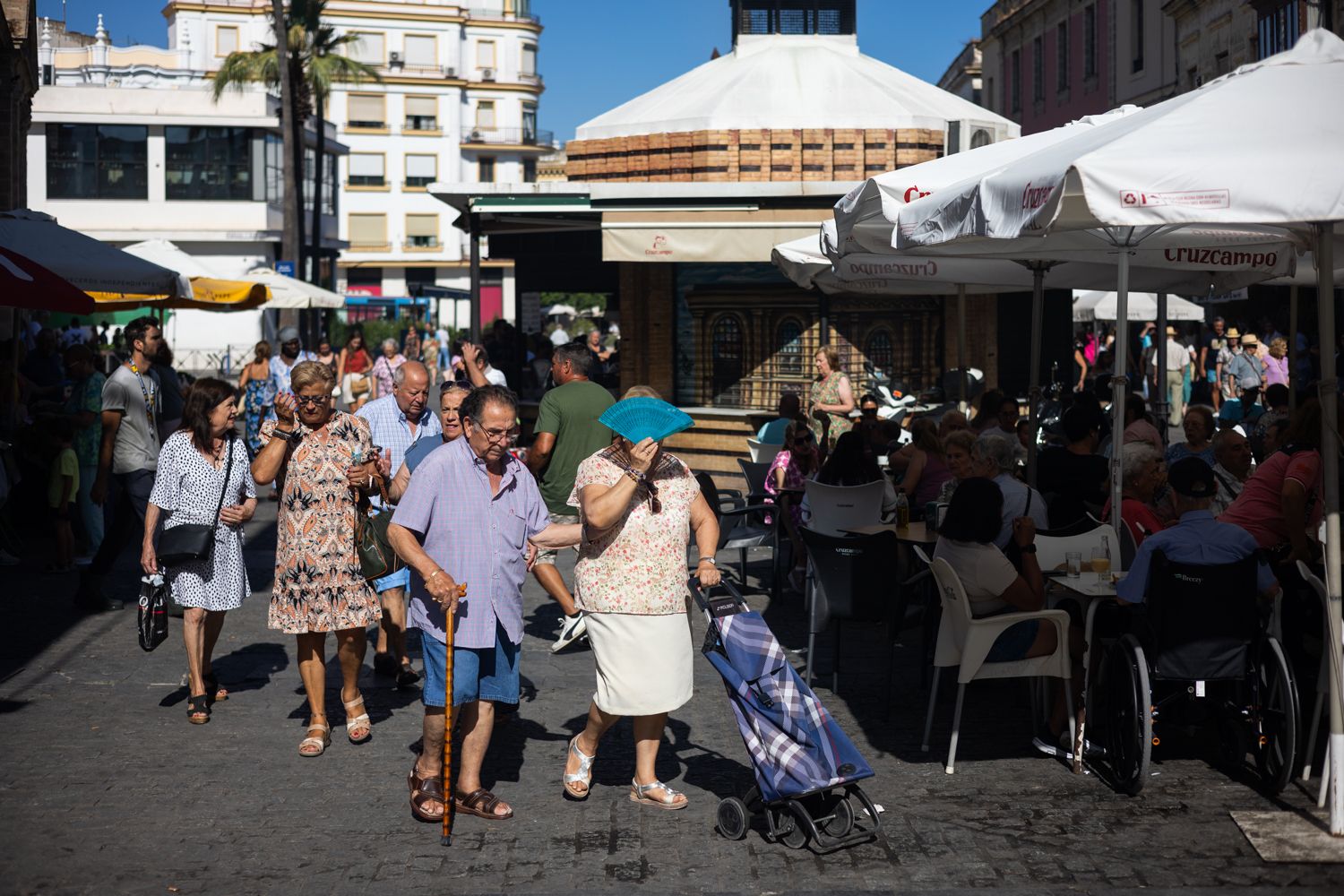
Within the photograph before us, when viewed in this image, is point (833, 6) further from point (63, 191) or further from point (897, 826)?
point (63, 191)

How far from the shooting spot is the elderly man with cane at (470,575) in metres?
5.91

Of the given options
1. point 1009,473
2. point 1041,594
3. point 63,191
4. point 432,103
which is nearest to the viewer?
point 1041,594

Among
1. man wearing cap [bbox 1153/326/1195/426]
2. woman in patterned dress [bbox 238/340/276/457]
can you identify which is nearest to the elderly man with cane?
woman in patterned dress [bbox 238/340/276/457]

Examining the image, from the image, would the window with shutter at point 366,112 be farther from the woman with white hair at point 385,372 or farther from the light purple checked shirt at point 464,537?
the light purple checked shirt at point 464,537

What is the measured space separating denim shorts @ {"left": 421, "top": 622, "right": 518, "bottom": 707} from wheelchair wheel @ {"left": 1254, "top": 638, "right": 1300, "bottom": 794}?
3.03m

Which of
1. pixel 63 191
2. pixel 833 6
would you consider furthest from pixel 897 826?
pixel 63 191

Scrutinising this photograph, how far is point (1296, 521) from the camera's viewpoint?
6777mm

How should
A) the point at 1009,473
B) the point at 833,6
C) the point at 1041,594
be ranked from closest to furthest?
the point at 1041,594
the point at 1009,473
the point at 833,6

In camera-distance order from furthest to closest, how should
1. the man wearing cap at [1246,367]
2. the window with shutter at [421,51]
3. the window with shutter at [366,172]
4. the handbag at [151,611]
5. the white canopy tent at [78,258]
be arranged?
the window with shutter at [421,51], the window with shutter at [366,172], the man wearing cap at [1246,367], the white canopy tent at [78,258], the handbag at [151,611]

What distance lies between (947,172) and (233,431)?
3.94 metres

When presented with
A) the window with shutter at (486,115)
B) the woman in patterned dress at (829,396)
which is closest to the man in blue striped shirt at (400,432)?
the woman in patterned dress at (829,396)

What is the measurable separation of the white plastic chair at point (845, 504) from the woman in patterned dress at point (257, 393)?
9556 millimetres

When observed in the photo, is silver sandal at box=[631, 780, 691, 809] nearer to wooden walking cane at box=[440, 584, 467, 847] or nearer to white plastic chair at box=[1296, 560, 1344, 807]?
wooden walking cane at box=[440, 584, 467, 847]

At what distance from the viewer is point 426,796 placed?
5.98m
